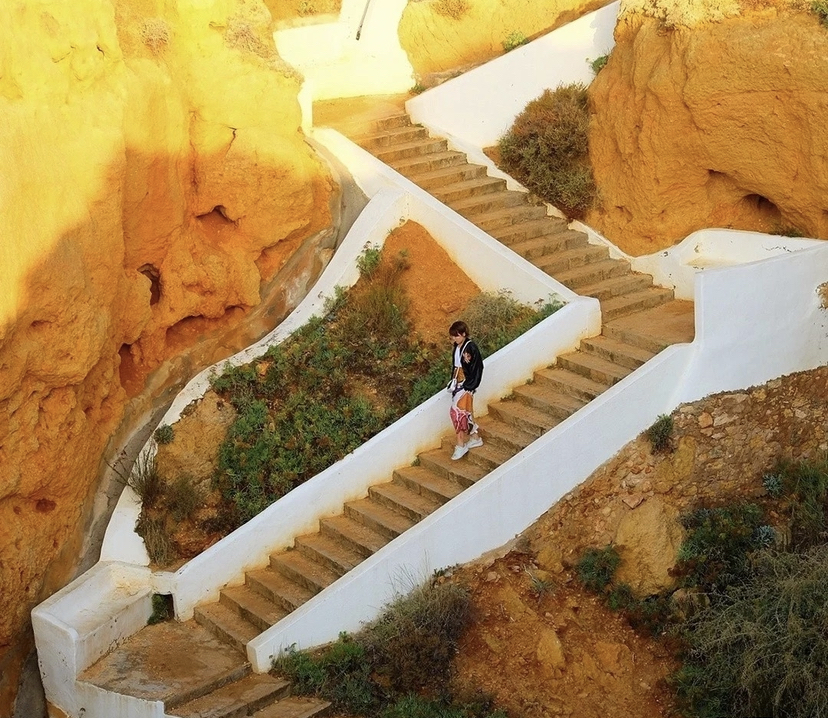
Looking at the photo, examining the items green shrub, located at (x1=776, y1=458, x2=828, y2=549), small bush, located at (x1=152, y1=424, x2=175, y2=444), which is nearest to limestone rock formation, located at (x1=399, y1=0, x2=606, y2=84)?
small bush, located at (x1=152, y1=424, x2=175, y2=444)

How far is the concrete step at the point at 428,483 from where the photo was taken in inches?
389

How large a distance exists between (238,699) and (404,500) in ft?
8.03

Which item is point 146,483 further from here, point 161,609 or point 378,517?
point 378,517

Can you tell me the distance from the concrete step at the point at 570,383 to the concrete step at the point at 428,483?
62.7 inches

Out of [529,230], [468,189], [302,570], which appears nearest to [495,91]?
[468,189]

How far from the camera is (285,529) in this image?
32.7 ft

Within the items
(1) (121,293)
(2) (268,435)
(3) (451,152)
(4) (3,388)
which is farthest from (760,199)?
(4) (3,388)

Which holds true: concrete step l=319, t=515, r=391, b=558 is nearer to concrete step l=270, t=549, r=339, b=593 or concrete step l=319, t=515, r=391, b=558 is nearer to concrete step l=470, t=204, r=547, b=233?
concrete step l=270, t=549, r=339, b=593

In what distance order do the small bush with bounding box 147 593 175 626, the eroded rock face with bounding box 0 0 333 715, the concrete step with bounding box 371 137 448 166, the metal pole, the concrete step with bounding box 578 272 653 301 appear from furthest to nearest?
the metal pole → the concrete step with bounding box 371 137 448 166 → the concrete step with bounding box 578 272 653 301 → the small bush with bounding box 147 593 175 626 → the eroded rock face with bounding box 0 0 333 715

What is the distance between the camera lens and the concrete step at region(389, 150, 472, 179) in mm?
13461

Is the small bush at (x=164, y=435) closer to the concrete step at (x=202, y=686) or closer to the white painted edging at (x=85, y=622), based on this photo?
the white painted edging at (x=85, y=622)

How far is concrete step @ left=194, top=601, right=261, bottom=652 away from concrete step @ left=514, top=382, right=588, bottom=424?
356 centimetres

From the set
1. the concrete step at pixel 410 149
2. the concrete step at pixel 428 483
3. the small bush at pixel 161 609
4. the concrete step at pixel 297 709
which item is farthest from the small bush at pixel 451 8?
the concrete step at pixel 297 709

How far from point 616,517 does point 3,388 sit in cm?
585
